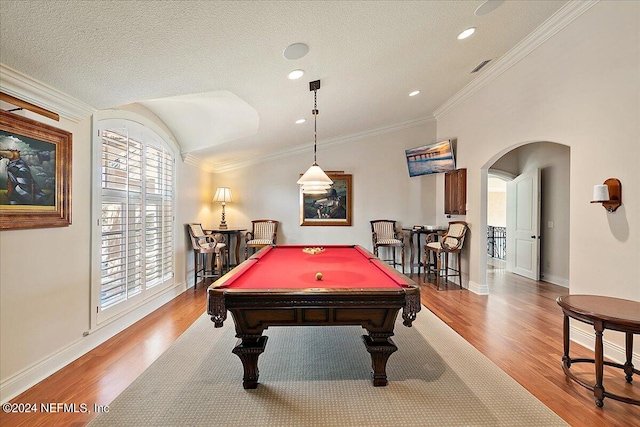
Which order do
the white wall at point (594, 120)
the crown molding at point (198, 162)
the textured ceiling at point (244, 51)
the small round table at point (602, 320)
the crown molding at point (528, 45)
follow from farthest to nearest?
1. the crown molding at point (198, 162)
2. the crown molding at point (528, 45)
3. the white wall at point (594, 120)
4. the small round table at point (602, 320)
5. the textured ceiling at point (244, 51)

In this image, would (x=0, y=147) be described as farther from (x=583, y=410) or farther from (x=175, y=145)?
(x=583, y=410)

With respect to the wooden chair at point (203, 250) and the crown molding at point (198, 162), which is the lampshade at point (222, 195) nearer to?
the crown molding at point (198, 162)

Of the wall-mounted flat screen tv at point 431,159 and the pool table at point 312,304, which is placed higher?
the wall-mounted flat screen tv at point 431,159

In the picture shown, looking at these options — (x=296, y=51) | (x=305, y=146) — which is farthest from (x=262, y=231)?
(x=296, y=51)

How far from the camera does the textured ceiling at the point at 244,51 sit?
1888 millimetres

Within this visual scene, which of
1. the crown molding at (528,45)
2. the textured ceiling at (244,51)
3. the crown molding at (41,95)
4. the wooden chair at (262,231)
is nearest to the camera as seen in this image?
the textured ceiling at (244,51)

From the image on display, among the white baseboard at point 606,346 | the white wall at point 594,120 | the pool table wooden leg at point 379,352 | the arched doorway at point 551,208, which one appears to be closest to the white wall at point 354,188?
the arched doorway at point 551,208

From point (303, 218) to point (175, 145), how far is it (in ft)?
10.1

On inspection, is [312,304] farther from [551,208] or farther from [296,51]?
[551,208]

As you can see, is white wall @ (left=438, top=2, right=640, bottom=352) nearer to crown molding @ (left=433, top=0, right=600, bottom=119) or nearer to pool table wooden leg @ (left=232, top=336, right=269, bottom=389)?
crown molding @ (left=433, top=0, right=600, bottom=119)

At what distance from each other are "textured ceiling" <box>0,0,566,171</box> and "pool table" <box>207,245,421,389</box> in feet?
5.92

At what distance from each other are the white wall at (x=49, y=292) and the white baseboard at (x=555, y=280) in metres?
6.93

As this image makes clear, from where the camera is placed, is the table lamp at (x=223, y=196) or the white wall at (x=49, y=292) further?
the table lamp at (x=223, y=196)

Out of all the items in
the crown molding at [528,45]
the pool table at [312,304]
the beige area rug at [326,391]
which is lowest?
the beige area rug at [326,391]
